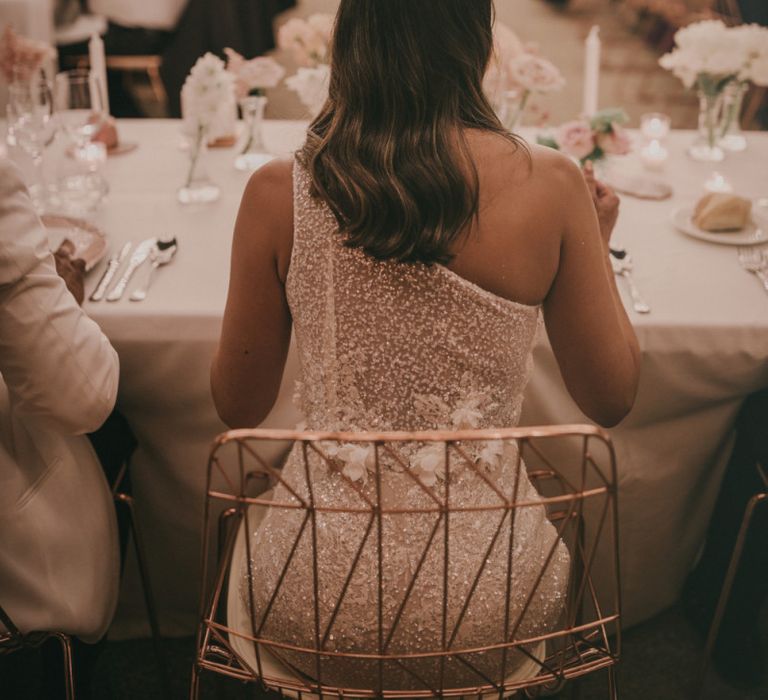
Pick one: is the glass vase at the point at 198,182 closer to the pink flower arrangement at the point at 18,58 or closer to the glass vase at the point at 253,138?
the glass vase at the point at 253,138

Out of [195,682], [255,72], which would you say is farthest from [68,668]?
[255,72]

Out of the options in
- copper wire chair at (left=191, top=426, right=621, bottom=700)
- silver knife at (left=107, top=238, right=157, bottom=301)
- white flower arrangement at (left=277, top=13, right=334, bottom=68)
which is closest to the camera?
copper wire chair at (left=191, top=426, right=621, bottom=700)

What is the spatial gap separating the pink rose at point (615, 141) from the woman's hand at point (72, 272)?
1146mm

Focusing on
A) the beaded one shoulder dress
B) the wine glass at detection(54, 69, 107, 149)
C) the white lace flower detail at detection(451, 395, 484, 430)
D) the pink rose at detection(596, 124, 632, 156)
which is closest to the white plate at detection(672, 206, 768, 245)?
the pink rose at detection(596, 124, 632, 156)

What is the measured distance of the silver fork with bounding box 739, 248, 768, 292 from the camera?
66.2 inches

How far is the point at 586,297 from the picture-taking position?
1.18m

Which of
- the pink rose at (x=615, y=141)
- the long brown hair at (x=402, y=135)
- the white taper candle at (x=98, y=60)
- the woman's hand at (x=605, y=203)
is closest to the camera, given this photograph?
the long brown hair at (x=402, y=135)

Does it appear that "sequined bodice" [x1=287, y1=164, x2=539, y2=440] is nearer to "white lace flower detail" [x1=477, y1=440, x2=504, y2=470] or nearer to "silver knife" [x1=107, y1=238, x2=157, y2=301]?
"white lace flower detail" [x1=477, y1=440, x2=504, y2=470]

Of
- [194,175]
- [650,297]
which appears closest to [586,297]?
[650,297]

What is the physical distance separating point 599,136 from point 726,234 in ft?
1.16

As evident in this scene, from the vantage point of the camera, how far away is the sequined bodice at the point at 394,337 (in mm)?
1127

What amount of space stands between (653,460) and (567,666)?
2.35 ft

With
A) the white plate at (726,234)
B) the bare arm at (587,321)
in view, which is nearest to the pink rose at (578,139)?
the white plate at (726,234)

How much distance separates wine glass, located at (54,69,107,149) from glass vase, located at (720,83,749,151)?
63.2 inches
